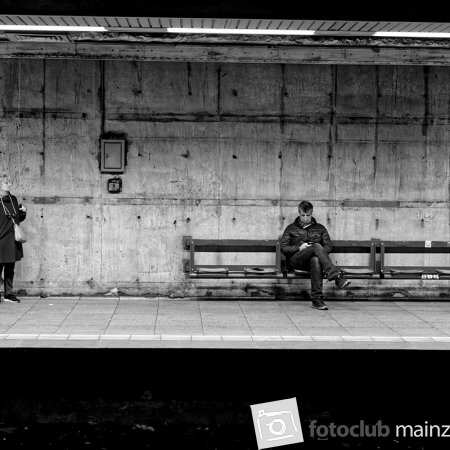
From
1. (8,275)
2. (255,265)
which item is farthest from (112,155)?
(255,265)

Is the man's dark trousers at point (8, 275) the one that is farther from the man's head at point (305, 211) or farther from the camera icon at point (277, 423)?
the camera icon at point (277, 423)

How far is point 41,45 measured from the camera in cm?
1052

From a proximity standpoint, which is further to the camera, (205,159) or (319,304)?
(205,159)

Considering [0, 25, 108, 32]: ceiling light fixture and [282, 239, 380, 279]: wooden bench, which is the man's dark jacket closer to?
[282, 239, 380, 279]: wooden bench

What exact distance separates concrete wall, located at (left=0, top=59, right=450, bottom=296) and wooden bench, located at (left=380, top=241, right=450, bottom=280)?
0.57 feet

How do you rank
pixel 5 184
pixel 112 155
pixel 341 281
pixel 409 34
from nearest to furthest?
pixel 409 34 < pixel 341 281 < pixel 5 184 < pixel 112 155

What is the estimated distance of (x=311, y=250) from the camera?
10531mm

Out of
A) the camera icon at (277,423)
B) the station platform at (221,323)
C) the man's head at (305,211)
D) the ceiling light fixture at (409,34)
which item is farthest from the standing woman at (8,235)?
the ceiling light fixture at (409,34)

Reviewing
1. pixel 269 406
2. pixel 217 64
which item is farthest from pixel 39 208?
pixel 269 406

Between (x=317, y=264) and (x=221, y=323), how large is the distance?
1.65 meters

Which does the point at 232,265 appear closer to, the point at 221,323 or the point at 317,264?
the point at 317,264

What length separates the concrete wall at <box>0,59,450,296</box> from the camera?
11258mm

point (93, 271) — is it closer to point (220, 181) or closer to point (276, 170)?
point (220, 181)

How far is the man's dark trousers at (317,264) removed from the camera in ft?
34.2
